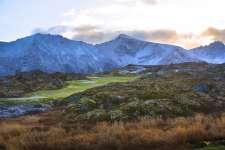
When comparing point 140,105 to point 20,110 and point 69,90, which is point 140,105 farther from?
point 69,90

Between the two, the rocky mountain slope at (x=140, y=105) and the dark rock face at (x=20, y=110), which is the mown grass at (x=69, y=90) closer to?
the dark rock face at (x=20, y=110)

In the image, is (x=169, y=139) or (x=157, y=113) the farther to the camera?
(x=157, y=113)

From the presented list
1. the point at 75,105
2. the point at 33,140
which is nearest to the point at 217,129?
the point at 33,140

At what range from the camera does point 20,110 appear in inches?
1966

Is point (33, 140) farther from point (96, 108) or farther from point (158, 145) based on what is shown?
point (96, 108)

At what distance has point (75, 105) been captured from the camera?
157 ft

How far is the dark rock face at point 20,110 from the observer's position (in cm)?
4788

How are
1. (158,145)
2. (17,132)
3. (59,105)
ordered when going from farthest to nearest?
1. (59,105)
2. (17,132)
3. (158,145)

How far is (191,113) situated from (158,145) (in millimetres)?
20791

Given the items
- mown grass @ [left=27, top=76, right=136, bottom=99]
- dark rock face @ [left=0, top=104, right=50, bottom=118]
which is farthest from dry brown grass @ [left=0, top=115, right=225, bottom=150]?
mown grass @ [left=27, top=76, right=136, bottom=99]

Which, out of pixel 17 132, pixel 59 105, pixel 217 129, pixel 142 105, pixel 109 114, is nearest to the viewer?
pixel 217 129

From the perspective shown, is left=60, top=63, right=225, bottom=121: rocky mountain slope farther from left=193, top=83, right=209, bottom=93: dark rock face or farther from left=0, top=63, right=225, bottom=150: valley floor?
left=193, top=83, right=209, bottom=93: dark rock face

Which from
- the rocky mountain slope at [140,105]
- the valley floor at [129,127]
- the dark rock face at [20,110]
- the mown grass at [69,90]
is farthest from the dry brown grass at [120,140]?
the mown grass at [69,90]

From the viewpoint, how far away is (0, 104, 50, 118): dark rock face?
47.9m
